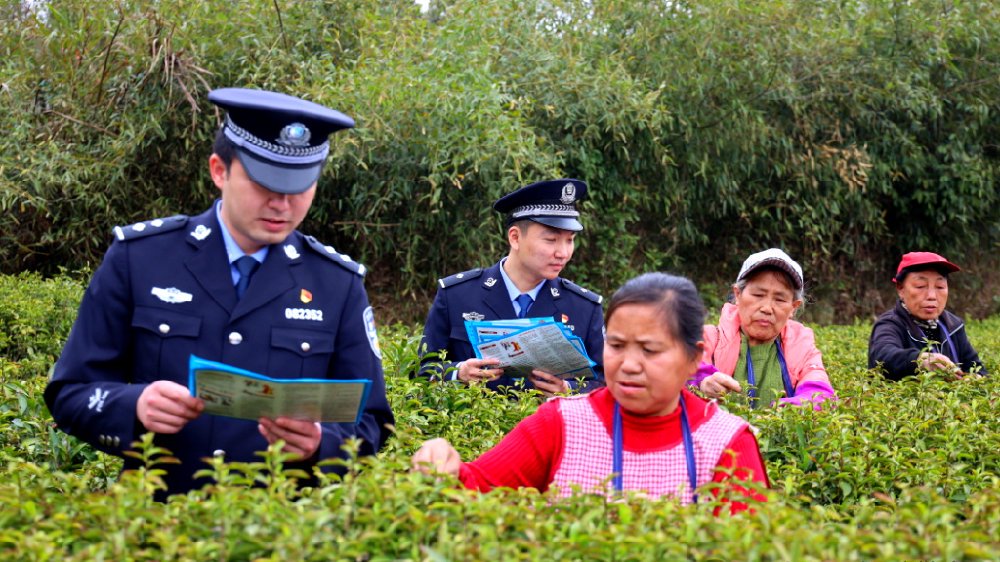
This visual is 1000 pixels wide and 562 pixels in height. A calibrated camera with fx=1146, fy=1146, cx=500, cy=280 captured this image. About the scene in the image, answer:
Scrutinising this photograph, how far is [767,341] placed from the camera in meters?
4.80

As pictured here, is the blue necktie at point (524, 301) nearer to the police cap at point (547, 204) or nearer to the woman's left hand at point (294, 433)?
the police cap at point (547, 204)

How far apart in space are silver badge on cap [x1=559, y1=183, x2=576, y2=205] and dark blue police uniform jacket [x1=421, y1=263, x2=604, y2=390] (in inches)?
14.1

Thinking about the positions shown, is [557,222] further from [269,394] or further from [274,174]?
[269,394]

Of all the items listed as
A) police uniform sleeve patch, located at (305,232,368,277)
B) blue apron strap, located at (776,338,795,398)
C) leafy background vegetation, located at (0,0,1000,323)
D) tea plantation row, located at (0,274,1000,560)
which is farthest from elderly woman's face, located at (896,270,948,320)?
police uniform sleeve patch, located at (305,232,368,277)

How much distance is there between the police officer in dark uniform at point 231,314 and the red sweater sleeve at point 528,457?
295 mm

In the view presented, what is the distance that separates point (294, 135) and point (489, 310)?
2391 millimetres

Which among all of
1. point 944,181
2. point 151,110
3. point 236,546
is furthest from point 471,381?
point 944,181

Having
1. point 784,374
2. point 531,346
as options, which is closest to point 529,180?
point 784,374

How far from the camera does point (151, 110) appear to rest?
934 cm

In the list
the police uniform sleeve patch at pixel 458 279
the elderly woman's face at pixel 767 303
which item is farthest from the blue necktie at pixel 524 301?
the elderly woman's face at pixel 767 303

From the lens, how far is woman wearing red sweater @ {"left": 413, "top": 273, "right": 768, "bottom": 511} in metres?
2.82

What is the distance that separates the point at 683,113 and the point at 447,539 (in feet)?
32.8

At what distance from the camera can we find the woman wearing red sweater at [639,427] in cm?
282

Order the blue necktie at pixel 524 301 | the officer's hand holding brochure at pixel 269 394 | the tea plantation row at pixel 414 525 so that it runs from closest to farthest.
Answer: the tea plantation row at pixel 414 525 → the officer's hand holding brochure at pixel 269 394 → the blue necktie at pixel 524 301
